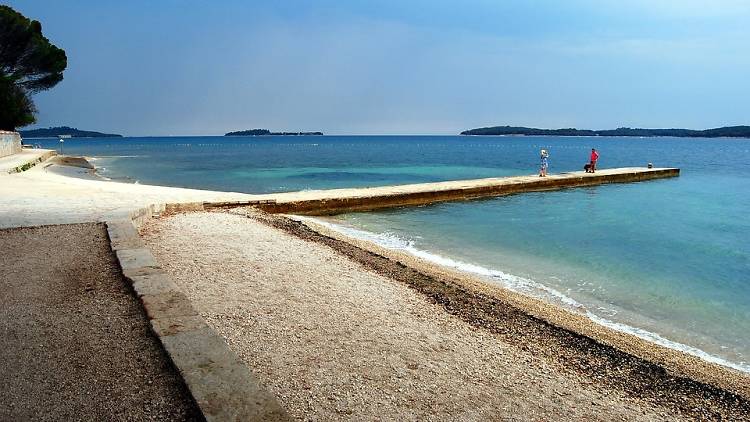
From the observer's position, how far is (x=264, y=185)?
81.0 ft

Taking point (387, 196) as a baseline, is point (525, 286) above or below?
below

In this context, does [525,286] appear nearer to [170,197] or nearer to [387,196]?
[387,196]

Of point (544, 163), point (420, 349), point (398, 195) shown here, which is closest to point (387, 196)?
point (398, 195)

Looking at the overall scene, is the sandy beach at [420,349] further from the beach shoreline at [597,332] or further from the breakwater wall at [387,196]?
the breakwater wall at [387,196]

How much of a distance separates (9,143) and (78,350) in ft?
112

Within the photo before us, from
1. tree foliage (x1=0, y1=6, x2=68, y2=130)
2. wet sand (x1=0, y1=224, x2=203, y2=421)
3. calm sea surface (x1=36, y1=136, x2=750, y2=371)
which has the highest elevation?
tree foliage (x1=0, y1=6, x2=68, y2=130)

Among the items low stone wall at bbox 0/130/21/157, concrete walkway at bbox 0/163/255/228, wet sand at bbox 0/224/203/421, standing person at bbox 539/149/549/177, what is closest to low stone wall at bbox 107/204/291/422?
wet sand at bbox 0/224/203/421

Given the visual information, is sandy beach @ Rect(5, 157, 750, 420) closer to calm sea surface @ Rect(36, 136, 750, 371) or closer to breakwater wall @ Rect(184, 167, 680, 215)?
calm sea surface @ Rect(36, 136, 750, 371)

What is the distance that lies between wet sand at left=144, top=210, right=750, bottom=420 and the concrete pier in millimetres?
7039

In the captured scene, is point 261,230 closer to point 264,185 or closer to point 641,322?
point 641,322

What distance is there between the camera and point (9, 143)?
3088 centimetres

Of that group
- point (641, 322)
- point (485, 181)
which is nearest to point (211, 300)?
point (641, 322)

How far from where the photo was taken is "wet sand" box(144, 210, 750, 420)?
3525 mm

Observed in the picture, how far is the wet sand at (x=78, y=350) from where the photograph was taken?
9.81ft
